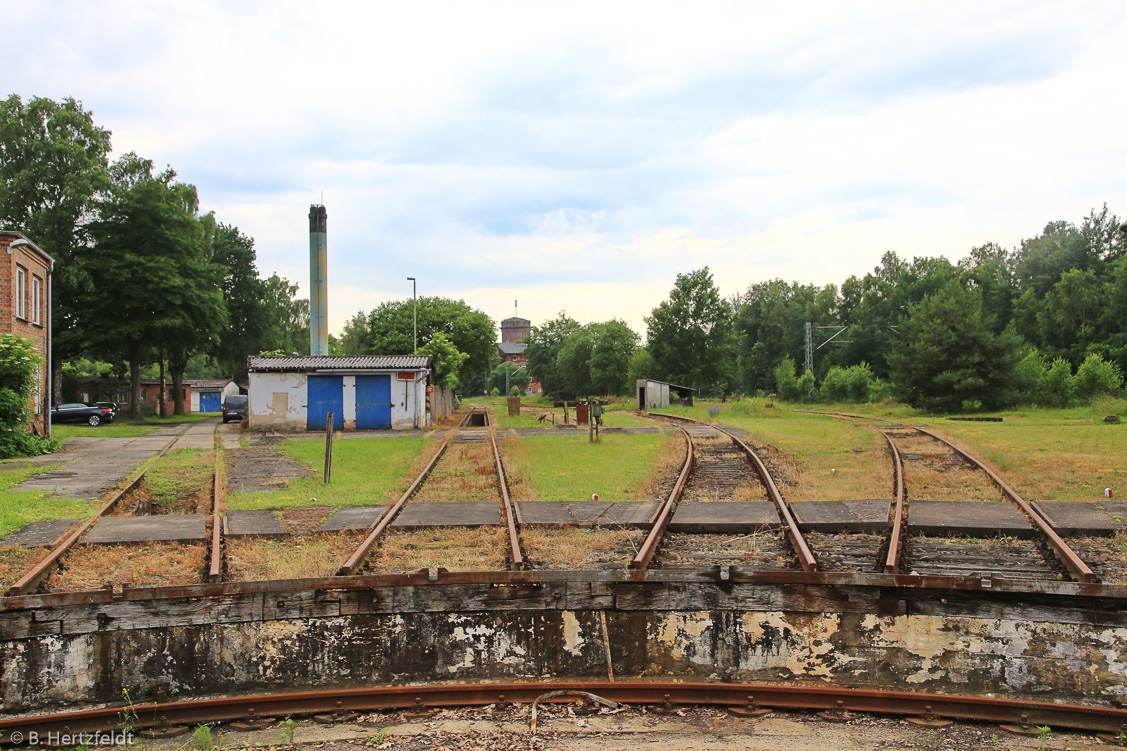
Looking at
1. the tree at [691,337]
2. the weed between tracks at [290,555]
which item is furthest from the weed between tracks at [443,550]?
the tree at [691,337]

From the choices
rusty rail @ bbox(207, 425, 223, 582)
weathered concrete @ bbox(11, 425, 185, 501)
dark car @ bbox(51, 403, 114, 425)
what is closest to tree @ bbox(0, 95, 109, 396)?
dark car @ bbox(51, 403, 114, 425)

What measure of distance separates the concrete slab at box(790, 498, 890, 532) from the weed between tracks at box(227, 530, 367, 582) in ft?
16.9

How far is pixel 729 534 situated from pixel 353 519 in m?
4.61

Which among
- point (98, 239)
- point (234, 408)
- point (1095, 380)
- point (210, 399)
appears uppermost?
point (98, 239)

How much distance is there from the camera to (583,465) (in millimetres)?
15305

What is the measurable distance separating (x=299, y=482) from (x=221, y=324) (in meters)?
31.3

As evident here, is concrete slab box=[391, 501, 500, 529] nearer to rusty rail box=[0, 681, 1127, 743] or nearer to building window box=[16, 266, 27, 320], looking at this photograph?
rusty rail box=[0, 681, 1127, 743]

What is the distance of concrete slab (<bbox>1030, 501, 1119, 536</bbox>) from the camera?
8.56m

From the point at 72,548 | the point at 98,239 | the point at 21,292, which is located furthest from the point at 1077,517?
the point at 98,239

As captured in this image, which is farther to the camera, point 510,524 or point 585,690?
point 510,524

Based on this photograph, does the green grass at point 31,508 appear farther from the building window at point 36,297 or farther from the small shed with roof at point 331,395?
the small shed with roof at point 331,395

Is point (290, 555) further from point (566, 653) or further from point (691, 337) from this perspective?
point (691, 337)

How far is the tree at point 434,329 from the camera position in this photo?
55.8 metres

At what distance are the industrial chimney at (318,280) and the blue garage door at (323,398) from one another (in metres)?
13.5
